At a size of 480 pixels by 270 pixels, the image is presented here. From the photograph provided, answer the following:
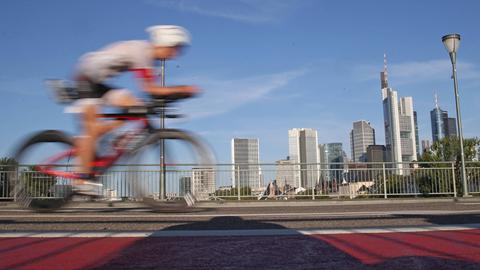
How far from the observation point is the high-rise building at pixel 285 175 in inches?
638

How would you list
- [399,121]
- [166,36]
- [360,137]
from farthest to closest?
[360,137] → [399,121] → [166,36]

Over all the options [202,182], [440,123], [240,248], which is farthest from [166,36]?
[440,123]

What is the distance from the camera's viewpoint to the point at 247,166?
16.0m

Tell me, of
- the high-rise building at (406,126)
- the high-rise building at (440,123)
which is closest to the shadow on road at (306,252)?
the high-rise building at (406,126)

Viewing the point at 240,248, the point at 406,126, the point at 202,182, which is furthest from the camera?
the point at 406,126

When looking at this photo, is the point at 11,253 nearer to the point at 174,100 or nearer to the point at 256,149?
the point at 174,100

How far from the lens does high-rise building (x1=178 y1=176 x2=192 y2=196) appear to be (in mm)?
7028

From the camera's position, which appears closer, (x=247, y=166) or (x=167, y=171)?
(x=167, y=171)

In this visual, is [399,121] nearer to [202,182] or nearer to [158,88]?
[202,182]

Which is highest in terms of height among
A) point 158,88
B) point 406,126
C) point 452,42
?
point 406,126

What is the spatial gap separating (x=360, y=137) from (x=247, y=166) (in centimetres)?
11678

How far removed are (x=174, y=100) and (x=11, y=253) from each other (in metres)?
2.32

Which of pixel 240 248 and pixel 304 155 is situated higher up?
pixel 304 155

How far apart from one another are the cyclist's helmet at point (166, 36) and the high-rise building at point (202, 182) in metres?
2.17
